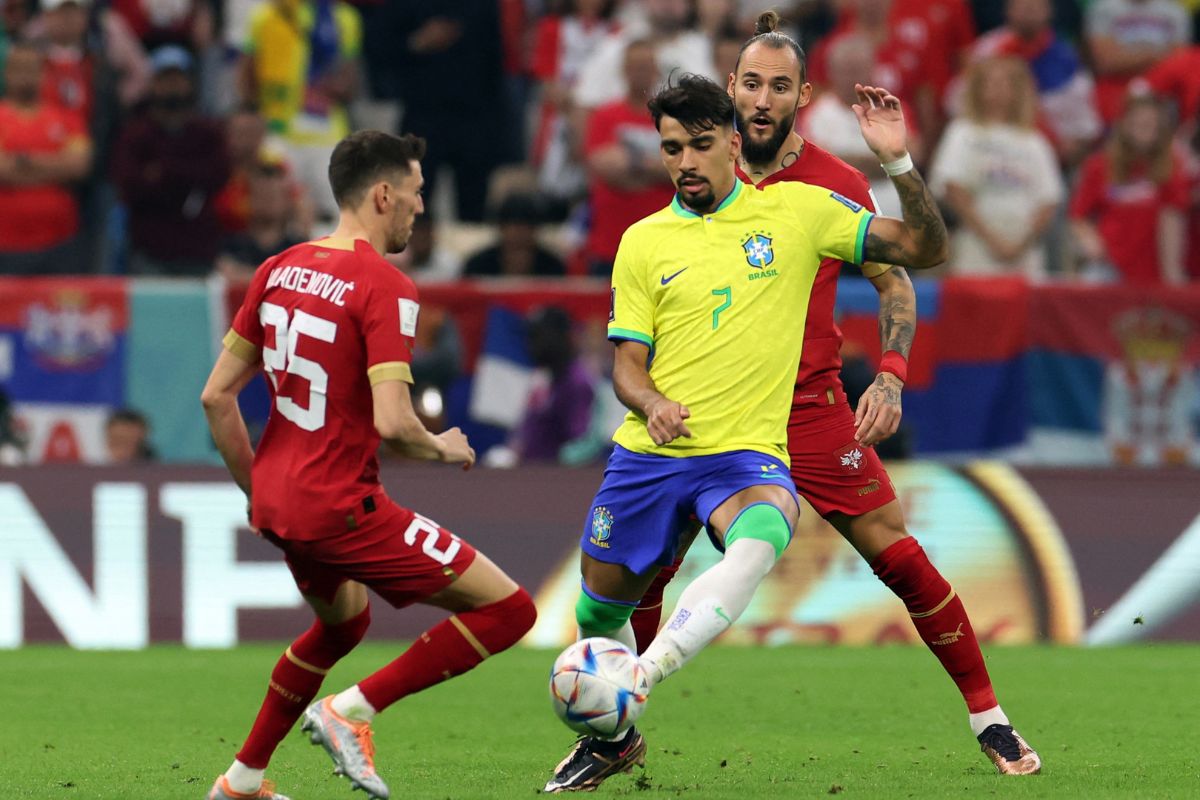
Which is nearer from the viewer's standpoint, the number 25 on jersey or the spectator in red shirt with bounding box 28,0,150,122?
the number 25 on jersey

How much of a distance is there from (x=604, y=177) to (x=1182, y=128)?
4.45 m

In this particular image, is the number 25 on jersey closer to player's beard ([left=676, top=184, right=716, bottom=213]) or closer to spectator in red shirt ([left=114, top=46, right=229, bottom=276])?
player's beard ([left=676, top=184, right=716, bottom=213])

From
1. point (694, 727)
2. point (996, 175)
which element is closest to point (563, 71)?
point (996, 175)

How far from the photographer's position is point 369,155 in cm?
625

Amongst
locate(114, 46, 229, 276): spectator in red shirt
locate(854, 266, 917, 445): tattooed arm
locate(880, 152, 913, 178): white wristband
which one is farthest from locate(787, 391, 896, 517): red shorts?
locate(114, 46, 229, 276): spectator in red shirt

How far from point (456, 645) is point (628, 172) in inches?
329

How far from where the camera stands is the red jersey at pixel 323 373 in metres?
6.09

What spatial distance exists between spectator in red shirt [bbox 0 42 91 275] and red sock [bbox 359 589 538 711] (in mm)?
8878

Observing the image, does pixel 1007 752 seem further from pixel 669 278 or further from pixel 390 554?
pixel 390 554

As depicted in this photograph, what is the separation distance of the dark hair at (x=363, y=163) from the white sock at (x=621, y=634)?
1.74 m

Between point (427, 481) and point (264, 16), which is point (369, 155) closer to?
point (427, 481)

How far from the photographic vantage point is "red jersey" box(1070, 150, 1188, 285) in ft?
47.6

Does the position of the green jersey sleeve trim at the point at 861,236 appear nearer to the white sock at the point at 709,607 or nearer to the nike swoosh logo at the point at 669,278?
the nike swoosh logo at the point at 669,278

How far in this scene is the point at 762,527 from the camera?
6395 mm
